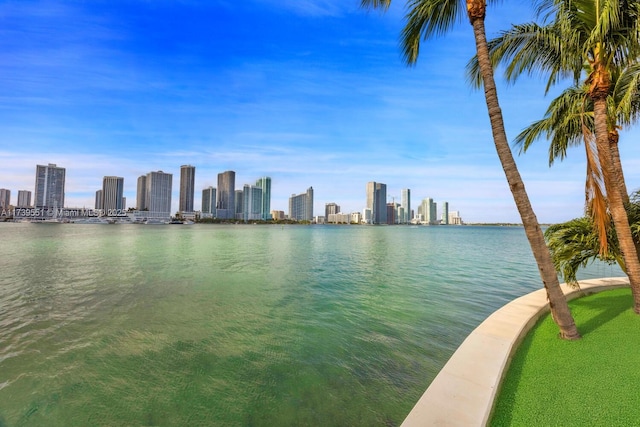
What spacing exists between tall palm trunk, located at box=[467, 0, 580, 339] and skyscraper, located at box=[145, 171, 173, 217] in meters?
202

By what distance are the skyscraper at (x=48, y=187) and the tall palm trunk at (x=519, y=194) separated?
209 m

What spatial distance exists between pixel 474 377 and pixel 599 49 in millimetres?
6395

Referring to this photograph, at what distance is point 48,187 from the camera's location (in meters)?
152

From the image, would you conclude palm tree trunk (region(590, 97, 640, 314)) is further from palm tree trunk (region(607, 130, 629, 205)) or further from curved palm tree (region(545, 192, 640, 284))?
palm tree trunk (region(607, 130, 629, 205))

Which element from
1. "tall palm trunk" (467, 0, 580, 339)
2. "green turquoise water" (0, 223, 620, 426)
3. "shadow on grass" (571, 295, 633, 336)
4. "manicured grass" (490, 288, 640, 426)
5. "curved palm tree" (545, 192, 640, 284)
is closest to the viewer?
"manicured grass" (490, 288, 640, 426)

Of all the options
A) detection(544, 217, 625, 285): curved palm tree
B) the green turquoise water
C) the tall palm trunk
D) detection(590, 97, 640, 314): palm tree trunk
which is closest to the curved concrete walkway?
the tall palm trunk

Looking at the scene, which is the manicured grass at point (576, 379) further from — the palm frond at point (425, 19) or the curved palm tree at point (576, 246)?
the palm frond at point (425, 19)

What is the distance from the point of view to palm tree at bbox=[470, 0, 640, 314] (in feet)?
17.1

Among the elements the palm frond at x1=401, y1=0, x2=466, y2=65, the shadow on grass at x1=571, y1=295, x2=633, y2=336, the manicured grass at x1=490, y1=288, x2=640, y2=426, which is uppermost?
the palm frond at x1=401, y1=0, x2=466, y2=65

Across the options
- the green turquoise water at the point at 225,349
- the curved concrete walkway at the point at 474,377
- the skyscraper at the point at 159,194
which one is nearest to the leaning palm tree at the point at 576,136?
the curved concrete walkway at the point at 474,377

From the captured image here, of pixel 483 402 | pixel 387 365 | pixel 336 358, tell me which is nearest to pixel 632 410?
pixel 483 402

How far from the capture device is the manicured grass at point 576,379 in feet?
9.30

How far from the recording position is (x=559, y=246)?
6.45m

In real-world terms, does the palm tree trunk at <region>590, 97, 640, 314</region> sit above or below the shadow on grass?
above
